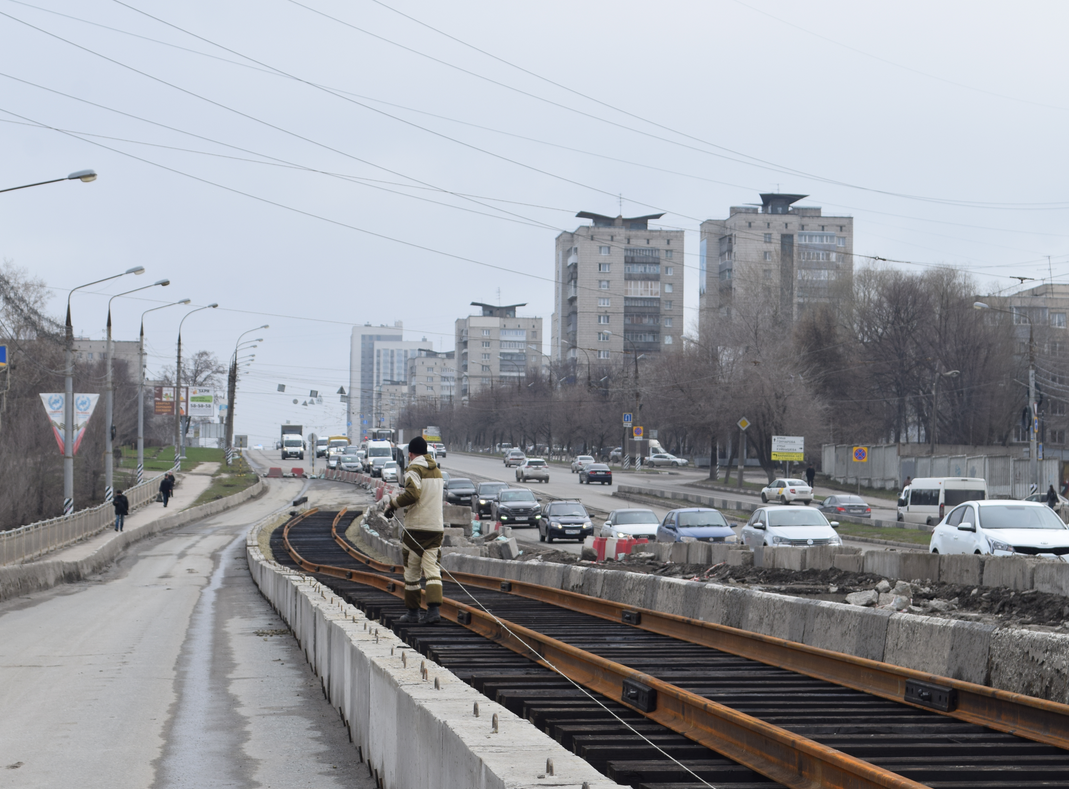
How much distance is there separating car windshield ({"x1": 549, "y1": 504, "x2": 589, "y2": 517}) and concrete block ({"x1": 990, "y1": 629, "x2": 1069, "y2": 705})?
1297 inches

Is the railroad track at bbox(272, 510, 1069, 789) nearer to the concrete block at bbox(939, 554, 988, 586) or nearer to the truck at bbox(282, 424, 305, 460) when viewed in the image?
the concrete block at bbox(939, 554, 988, 586)

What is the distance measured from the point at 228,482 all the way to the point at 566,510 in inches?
2017

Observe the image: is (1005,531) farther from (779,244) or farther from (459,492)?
(779,244)

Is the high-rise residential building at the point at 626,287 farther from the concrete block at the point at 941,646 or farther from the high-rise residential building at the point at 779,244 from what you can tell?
the concrete block at the point at 941,646

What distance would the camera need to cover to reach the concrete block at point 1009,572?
14586 mm

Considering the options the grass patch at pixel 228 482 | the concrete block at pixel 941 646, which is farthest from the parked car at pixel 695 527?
the grass patch at pixel 228 482

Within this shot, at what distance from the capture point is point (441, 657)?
940 centimetres

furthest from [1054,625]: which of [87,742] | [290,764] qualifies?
[87,742]

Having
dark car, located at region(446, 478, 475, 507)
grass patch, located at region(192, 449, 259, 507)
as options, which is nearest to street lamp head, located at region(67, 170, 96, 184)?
dark car, located at region(446, 478, 475, 507)

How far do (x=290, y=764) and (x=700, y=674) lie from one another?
9.73 ft

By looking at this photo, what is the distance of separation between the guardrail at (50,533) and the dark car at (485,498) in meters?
15.3

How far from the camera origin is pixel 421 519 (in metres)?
11.0

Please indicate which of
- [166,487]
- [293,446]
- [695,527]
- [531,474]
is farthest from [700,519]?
[293,446]

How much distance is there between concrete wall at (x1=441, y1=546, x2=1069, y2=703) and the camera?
745cm
